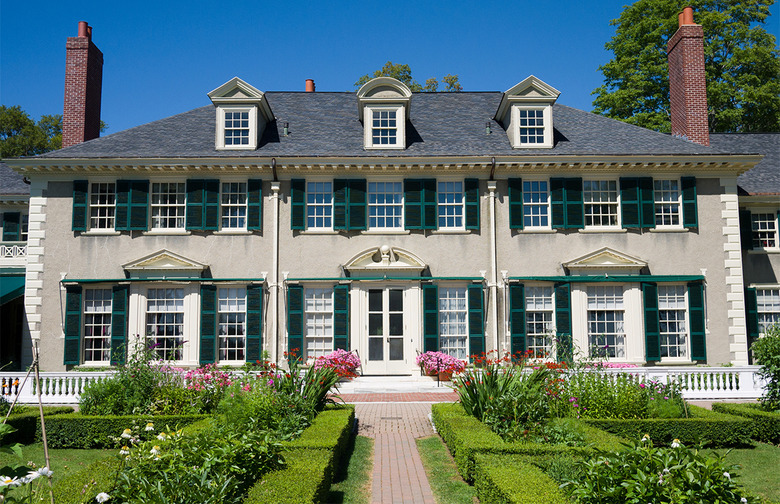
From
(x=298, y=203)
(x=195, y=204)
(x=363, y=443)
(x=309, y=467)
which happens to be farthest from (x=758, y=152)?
(x=309, y=467)

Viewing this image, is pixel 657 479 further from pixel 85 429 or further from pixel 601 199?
pixel 601 199

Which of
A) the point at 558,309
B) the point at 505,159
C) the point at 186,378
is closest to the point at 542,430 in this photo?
the point at 186,378

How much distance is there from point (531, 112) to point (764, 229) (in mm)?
9038

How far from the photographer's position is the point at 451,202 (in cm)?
1959

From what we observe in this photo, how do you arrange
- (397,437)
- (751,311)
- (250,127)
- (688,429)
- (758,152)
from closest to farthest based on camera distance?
(688,429), (397,437), (751,311), (250,127), (758,152)

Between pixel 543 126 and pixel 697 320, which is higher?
pixel 543 126

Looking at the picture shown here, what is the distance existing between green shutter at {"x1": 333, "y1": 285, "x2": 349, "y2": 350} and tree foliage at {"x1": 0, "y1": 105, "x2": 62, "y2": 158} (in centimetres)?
3166

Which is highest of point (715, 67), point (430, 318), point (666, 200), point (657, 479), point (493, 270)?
point (715, 67)

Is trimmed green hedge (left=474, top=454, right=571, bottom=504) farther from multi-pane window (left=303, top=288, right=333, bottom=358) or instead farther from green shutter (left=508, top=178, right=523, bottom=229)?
green shutter (left=508, top=178, right=523, bottom=229)

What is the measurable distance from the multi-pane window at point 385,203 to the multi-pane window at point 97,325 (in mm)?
8760

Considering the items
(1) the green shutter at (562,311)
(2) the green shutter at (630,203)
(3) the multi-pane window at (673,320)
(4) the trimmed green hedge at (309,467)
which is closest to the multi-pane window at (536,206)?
(1) the green shutter at (562,311)

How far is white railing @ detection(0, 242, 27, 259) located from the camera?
2045cm

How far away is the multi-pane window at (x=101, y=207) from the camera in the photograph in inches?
→ 756

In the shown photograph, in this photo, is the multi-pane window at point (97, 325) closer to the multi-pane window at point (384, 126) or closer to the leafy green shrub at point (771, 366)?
the multi-pane window at point (384, 126)
